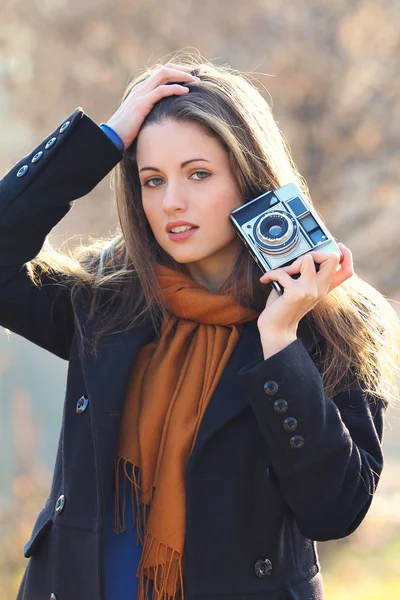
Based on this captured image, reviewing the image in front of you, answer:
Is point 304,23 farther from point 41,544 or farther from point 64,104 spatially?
point 41,544

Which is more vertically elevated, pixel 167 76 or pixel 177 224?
pixel 167 76

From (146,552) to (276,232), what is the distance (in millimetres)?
784

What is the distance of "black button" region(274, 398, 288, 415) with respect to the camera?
6.73ft

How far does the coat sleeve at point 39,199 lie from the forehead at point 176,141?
0.08 m

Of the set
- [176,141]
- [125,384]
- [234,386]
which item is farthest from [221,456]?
[176,141]

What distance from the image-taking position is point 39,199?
227 centimetres

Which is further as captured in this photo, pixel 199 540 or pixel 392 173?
pixel 392 173

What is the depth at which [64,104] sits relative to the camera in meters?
4.79

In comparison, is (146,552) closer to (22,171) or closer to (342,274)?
(342,274)

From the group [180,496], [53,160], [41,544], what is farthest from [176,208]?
[41,544]

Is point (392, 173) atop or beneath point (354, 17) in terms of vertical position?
beneath

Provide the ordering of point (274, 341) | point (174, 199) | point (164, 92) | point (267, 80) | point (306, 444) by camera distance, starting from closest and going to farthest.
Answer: point (306, 444) → point (274, 341) → point (174, 199) → point (164, 92) → point (267, 80)

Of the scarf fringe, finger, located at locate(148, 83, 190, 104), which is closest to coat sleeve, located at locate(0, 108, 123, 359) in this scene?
finger, located at locate(148, 83, 190, 104)

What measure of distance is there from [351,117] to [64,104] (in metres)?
1.42
